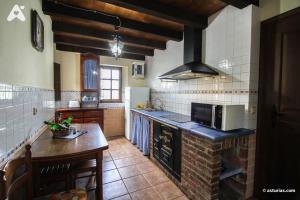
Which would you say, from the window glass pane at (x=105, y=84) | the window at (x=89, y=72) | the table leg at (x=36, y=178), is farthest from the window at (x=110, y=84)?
the table leg at (x=36, y=178)

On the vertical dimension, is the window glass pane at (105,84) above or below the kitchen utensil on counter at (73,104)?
above

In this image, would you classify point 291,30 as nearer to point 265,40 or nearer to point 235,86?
point 265,40

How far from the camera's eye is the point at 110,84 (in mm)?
4363

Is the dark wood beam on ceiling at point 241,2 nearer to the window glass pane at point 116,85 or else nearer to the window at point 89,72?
the window at point 89,72

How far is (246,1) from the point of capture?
1704 millimetres

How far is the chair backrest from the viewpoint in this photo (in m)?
0.76

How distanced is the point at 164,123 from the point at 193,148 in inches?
25.7

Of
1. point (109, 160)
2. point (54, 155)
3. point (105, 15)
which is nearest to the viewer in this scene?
point (54, 155)

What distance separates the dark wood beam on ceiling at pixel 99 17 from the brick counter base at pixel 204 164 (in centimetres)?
180

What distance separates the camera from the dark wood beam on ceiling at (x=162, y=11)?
5.73 feet

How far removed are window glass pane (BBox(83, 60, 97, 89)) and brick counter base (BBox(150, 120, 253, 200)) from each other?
9.30ft

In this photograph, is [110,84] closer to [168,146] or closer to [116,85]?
[116,85]

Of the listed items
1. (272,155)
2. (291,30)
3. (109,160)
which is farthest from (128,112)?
(291,30)

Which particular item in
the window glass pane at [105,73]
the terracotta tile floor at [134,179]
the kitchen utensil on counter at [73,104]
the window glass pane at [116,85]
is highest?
the window glass pane at [105,73]
